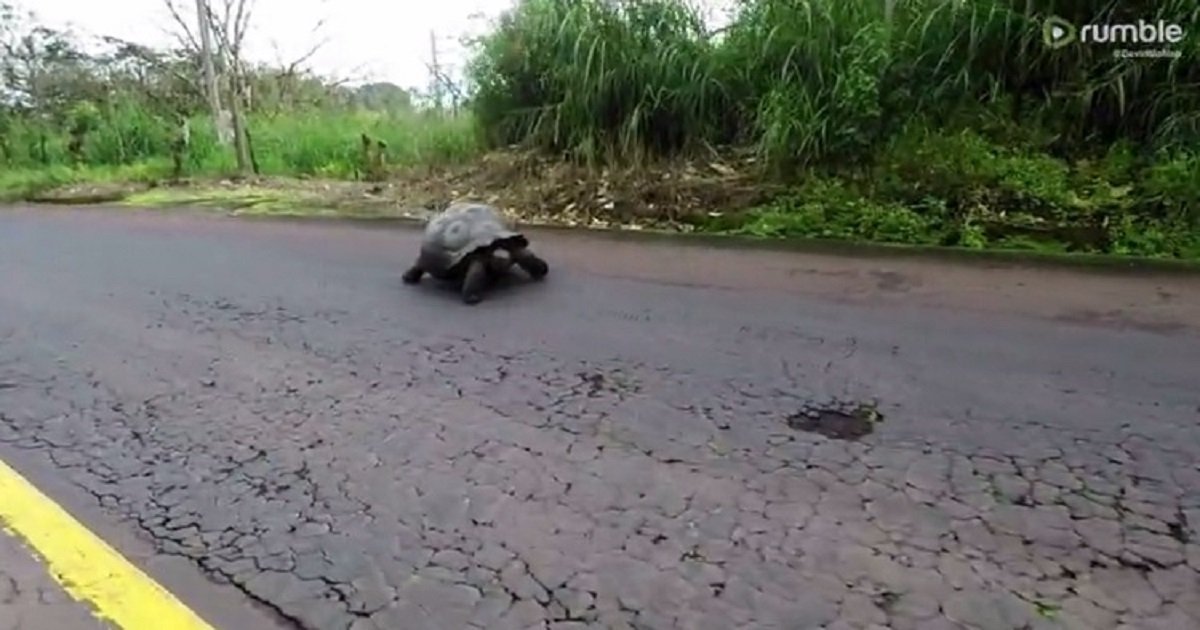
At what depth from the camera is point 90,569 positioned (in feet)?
7.18

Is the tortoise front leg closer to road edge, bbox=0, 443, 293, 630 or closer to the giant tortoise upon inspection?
the giant tortoise

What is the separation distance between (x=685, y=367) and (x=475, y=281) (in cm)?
186

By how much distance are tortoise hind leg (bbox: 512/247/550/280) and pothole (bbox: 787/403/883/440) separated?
271 cm

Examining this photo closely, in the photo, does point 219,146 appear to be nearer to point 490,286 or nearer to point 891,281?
point 490,286

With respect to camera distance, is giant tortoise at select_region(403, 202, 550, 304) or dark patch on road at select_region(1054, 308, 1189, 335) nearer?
A: dark patch on road at select_region(1054, 308, 1189, 335)

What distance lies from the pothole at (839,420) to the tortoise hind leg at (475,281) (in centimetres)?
243

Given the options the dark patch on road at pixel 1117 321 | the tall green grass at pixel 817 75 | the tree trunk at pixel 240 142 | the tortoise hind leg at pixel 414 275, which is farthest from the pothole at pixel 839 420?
the tree trunk at pixel 240 142

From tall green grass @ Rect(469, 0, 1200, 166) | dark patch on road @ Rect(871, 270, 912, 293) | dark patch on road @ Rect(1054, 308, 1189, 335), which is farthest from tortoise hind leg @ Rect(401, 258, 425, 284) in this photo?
dark patch on road @ Rect(1054, 308, 1189, 335)

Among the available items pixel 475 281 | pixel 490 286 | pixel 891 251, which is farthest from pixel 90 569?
pixel 891 251

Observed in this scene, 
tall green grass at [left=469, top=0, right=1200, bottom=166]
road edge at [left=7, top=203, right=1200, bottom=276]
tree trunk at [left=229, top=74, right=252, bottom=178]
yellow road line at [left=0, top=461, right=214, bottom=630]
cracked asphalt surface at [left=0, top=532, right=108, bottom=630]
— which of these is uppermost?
tall green grass at [left=469, top=0, right=1200, bottom=166]

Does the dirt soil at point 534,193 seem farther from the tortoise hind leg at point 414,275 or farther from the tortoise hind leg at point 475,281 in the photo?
the tortoise hind leg at point 475,281

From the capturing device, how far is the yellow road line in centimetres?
198

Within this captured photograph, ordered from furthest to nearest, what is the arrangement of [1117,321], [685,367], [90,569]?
1. [1117,321]
2. [685,367]
3. [90,569]

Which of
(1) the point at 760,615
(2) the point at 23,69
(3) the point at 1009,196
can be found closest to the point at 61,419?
(1) the point at 760,615
